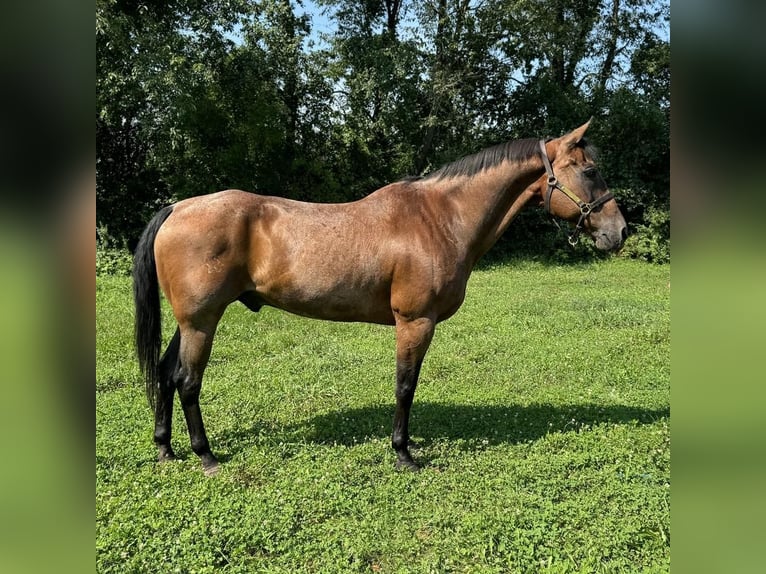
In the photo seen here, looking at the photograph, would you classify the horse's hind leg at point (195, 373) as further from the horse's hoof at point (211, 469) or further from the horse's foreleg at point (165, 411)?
the horse's foreleg at point (165, 411)

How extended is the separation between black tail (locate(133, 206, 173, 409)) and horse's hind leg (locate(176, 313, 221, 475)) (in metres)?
0.22

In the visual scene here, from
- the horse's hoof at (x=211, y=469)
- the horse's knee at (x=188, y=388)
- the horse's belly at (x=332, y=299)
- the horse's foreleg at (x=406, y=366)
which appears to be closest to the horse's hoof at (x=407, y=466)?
the horse's foreleg at (x=406, y=366)

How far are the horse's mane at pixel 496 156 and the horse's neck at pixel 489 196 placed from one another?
0.05 metres

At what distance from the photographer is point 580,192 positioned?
143 inches

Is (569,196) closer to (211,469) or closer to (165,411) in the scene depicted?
(211,469)

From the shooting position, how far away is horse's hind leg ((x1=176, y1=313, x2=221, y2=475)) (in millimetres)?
3549

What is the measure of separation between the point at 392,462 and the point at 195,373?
164 cm

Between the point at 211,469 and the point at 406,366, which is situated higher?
the point at 406,366

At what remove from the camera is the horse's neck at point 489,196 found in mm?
3779

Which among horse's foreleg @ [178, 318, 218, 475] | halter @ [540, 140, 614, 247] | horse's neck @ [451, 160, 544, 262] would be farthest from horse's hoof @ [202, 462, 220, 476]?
halter @ [540, 140, 614, 247]

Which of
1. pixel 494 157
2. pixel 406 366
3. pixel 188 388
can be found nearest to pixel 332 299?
pixel 406 366

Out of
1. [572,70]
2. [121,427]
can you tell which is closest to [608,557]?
[121,427]
